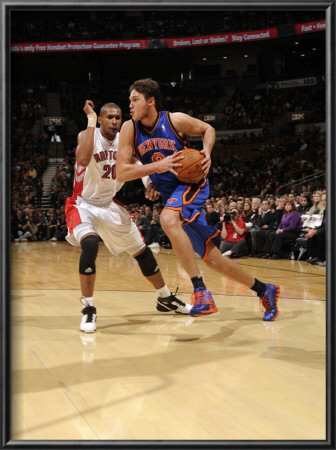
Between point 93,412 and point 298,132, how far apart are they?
18.9 m

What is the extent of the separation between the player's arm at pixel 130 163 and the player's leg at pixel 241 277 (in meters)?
0.74

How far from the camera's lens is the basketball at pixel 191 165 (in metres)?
3.79

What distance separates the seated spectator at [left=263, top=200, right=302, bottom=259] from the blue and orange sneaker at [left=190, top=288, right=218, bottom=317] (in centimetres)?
608

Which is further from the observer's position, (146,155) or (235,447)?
(146,155)

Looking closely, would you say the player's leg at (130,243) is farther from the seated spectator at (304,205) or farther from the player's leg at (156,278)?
the seated spectator at (304,205)

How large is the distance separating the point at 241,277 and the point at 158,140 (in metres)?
1.21

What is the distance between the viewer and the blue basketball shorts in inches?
153

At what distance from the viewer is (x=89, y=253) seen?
4211 millimetres

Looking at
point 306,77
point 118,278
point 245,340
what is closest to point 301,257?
point 118,278

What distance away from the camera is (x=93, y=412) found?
91.7 inches

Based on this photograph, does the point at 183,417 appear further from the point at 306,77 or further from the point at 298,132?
the point at 306,77

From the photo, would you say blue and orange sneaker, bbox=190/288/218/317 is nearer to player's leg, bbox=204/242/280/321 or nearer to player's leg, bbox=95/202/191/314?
player's leg, bbox=204/242/280/321

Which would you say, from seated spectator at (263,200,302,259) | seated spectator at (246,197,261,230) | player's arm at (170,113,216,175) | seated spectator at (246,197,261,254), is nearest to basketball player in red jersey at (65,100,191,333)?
player's arm at (170,113,216,175)

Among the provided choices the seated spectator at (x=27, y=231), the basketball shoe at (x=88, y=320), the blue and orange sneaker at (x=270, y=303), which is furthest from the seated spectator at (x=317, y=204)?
the seated spectator at (x=27, y=231)
